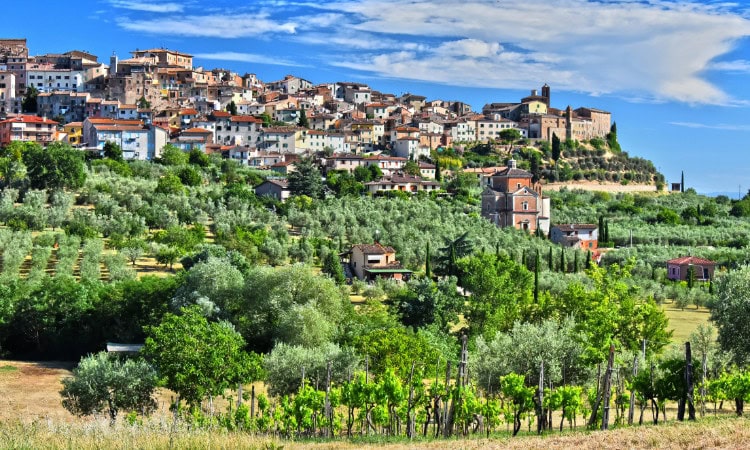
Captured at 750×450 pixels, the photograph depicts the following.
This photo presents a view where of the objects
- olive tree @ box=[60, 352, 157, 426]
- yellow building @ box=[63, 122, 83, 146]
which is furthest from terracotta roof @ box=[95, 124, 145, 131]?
olive tree @ box=[60, 352, 157, 426]

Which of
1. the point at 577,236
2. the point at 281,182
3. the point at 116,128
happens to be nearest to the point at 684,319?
the point at 577,236

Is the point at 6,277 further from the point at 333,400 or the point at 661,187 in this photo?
the point at 661,187

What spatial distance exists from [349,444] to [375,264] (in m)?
33.1

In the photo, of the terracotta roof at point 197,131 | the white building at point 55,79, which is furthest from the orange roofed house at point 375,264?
the white building at point 55,79

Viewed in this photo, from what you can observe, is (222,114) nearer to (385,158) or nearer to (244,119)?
(244,119)

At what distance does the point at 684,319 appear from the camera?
4575cm

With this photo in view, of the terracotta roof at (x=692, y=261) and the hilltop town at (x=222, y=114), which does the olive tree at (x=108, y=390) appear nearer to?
the terracotta roof at (x=692, y=261)

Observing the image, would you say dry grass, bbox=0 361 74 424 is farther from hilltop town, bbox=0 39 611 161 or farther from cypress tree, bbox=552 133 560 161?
cypress tree, bbox=552 133 560 161

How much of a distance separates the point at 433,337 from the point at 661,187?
311ft

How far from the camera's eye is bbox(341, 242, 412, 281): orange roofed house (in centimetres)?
5091

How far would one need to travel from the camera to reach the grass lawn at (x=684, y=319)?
40.6 metres

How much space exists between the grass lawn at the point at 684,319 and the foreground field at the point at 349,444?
21.6m

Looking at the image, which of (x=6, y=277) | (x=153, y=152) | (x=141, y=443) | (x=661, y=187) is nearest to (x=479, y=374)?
(x=141, y=443)

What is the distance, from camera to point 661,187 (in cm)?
12106
